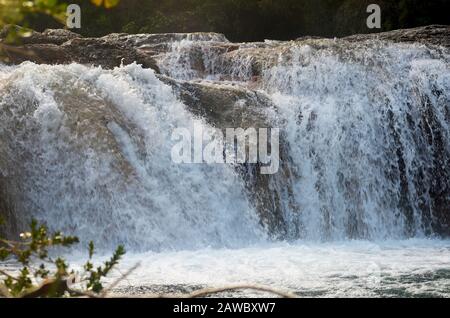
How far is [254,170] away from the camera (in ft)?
33.5

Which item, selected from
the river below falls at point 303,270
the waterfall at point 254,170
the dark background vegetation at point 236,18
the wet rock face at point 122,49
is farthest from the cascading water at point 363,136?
the dark background vegetation at point 236,18

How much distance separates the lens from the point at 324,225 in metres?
10.4

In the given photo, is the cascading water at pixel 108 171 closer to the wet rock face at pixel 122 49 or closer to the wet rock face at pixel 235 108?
the wet rock face at pixel 235 108

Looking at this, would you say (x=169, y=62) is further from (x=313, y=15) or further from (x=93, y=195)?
(x=313, y=15)

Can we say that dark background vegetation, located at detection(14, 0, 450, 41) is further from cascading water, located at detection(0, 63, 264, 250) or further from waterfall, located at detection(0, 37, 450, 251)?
cascading water, located at detection(0, 63, 264, 250)

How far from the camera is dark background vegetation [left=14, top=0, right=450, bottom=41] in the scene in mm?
24125

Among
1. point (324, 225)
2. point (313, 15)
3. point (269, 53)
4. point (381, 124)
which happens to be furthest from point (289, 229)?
point (313, 15)

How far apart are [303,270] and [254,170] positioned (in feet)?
8.88

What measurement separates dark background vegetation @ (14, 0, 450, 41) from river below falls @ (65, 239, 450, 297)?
15.3m

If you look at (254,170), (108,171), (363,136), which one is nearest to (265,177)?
(254,170)

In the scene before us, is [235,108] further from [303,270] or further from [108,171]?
[303,270]
